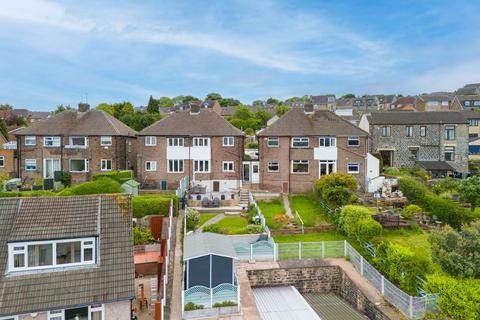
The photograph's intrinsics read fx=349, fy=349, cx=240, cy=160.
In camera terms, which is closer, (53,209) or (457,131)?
(53,209)

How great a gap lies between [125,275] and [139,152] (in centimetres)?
2478

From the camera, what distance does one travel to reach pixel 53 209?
582 inches

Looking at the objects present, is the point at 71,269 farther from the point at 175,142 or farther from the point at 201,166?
the point at 175,142

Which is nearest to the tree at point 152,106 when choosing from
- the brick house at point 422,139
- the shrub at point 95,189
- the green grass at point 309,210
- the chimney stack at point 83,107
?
the chimney stack at point 83,107

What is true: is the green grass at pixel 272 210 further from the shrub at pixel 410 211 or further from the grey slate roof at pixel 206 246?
the shrub at pixel 410 211

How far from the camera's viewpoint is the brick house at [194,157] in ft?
119

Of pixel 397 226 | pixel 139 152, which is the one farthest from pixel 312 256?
pixel 139 152

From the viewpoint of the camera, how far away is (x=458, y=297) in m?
13.6

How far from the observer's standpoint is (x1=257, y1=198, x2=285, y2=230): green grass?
1032 inches

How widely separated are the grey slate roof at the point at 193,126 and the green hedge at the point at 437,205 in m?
16.5

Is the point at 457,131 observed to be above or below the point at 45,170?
above

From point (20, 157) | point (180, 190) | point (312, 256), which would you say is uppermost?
point (20, 157)

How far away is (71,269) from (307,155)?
1036 inches

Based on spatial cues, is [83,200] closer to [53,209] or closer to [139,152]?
[53,209]
